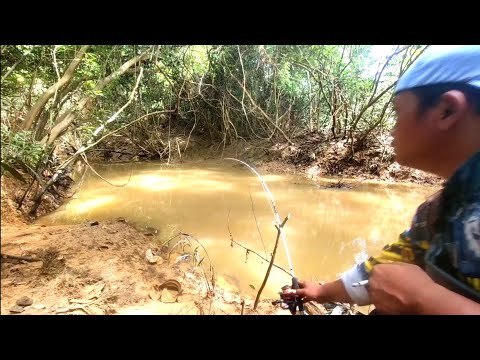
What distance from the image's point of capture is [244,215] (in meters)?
1.94

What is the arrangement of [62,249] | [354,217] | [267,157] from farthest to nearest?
[267,157], [354,217], [62,249]

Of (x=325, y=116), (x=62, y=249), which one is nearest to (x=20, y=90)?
(x=62, y=249)

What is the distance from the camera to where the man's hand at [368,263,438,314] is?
0.54 metres


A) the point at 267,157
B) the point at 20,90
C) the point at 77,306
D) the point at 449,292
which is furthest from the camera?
the point at 267,157

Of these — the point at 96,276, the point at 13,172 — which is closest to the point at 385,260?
the point at 96,276

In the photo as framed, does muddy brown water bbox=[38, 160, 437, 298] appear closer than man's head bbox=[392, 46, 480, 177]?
No

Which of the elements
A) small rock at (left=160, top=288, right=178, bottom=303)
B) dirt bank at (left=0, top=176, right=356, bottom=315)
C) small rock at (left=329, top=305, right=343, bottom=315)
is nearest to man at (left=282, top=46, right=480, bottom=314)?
small rock at (left=329, top=305, right=343, bottom=315)

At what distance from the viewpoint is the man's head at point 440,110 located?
595 millimetres

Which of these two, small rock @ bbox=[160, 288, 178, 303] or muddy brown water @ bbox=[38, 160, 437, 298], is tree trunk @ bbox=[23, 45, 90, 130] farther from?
small rock @ bbox=[160, 288, 178, 303]

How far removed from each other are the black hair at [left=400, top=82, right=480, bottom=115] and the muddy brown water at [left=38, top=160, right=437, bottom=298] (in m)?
0.85
